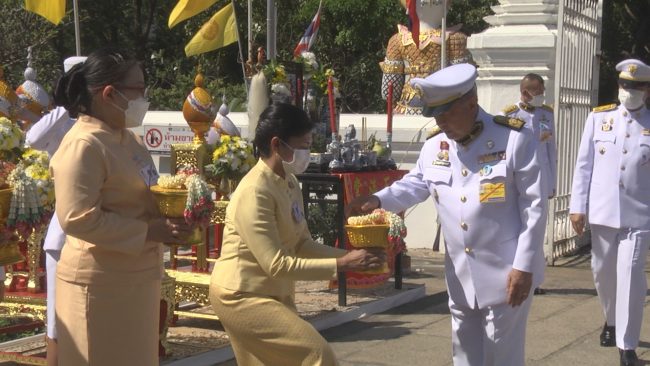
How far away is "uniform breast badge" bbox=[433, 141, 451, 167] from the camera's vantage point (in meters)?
4.86

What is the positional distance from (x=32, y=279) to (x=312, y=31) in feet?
16.4

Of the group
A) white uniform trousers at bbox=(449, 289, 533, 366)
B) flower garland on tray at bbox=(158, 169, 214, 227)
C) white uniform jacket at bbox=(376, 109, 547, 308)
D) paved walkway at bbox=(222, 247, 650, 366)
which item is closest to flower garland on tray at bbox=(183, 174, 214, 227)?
flower garland on tray at bbox=(158, 169, 214, 227)

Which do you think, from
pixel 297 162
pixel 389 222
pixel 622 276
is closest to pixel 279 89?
pixel 622 276

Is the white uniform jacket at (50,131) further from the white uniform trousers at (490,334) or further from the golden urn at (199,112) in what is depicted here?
the white uniform trousers at (490,334)

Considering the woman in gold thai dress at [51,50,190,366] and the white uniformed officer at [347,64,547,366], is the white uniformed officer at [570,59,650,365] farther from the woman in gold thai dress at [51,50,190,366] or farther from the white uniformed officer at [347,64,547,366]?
the woman in gold thai dress at [51,50,190,366]

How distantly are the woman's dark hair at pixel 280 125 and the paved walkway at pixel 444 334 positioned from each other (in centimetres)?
271

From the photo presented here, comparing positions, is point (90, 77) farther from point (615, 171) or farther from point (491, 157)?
point (615, 171)

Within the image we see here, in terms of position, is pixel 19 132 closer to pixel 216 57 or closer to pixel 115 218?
pixel 115 218

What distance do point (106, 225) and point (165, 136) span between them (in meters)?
8.86

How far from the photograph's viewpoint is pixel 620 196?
708 cm

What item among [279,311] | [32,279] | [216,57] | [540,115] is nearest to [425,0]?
[540,115]

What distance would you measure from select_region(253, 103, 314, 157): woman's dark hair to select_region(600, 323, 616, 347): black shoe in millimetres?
3718

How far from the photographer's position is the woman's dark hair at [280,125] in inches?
176

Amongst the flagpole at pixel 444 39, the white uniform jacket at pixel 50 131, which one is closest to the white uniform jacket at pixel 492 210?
the white uniform jacket at pixel 50 131
